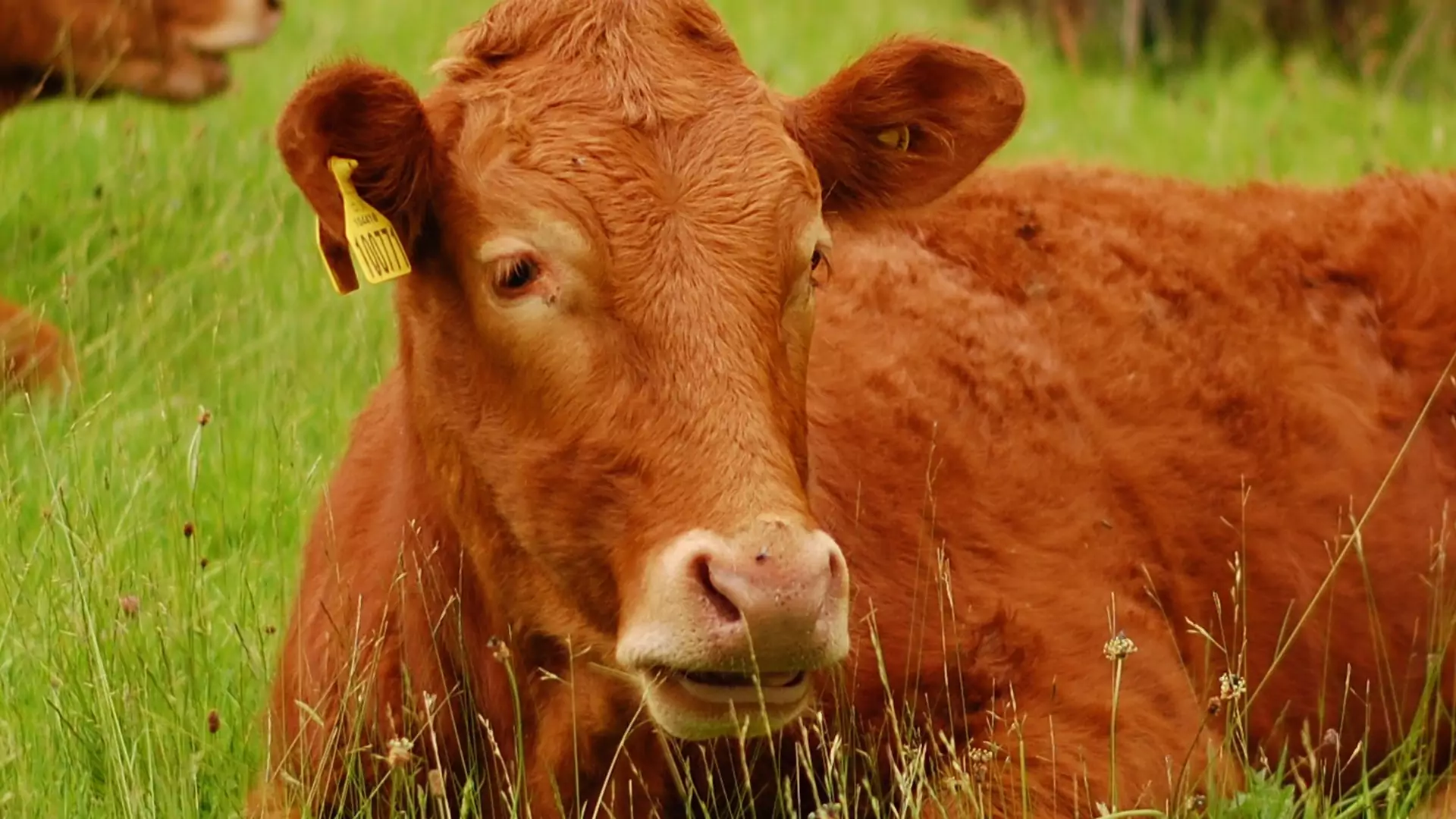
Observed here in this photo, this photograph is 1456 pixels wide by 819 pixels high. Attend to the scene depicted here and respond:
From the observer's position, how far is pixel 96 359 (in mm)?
6168

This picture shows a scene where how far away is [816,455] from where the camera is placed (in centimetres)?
420

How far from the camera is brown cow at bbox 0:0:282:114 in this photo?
7.18 metres

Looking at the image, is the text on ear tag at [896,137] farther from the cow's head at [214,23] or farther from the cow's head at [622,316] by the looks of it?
the cow's head at [214,23]

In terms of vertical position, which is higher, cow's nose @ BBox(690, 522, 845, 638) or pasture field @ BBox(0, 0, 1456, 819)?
cow's nose @ BBox(690, 522, 845, 638)

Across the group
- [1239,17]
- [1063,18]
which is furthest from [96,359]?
[1239,17]

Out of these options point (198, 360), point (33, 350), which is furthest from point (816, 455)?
point (33, 350)

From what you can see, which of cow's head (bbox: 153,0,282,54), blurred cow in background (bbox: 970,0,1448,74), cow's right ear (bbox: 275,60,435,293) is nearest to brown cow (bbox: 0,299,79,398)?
cow's head (bbox: 153,0,282,54)

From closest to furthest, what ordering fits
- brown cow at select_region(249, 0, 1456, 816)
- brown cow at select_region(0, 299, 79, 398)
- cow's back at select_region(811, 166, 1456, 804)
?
brown cow at select_region(249, 0, 1456, 816), cow's back at select_region(811, 166, 1456, 804), brown cow at select_region(0, 299, 79, 398)

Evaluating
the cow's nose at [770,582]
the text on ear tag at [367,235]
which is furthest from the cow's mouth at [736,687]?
the text on ear tag at [367,235]

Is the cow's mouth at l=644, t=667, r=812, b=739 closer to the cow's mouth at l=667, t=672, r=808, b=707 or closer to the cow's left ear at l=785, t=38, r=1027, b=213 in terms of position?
the cow's mouth at l=667, t=672, r=808, b=707

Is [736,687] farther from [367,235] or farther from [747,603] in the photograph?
[367,235]

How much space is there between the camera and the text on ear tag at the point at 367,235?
11.5 ft

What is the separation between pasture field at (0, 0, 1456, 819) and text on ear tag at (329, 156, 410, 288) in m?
0.58

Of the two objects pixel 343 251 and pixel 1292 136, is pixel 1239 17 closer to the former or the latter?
pixel 1292 136
